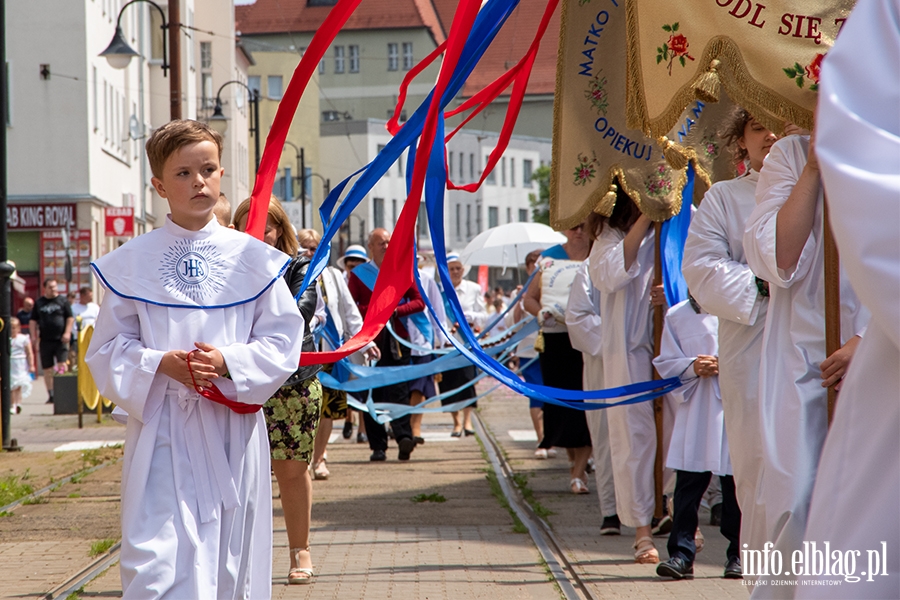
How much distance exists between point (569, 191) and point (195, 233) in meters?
3.05

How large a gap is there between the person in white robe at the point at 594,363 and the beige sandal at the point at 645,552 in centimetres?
100

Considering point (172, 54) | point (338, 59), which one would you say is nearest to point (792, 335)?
point (172, 54)

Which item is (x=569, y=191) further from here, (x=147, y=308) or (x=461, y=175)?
(x=461, y=175)

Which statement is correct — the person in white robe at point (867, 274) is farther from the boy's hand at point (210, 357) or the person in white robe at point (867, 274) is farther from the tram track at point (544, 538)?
the tram track at point (544, 538)

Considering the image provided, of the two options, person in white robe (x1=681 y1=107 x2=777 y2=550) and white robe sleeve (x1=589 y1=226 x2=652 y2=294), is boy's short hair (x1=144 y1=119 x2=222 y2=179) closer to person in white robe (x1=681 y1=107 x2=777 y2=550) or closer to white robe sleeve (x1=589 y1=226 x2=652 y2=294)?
→ person in white robe (x1=681 y1=107 x2=777 y2=550)

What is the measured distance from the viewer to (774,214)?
4.07 m

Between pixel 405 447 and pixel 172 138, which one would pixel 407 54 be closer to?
pixel 405 447

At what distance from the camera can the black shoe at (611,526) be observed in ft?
24.4

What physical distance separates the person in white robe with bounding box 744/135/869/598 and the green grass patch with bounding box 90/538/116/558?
4115 millimetres

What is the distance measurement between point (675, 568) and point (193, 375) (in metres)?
2.87

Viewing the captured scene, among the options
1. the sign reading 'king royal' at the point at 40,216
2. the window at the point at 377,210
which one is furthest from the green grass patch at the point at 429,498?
the window at the point at 377,210

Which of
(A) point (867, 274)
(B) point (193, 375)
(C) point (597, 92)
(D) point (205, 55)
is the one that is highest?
(D) point (205, 55)

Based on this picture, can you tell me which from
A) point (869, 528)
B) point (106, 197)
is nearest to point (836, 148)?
point (869, 528)

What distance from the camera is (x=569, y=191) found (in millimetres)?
6871
